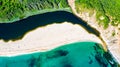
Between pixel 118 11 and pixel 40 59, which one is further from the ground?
pixel 118 11

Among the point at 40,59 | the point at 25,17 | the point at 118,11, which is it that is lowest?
the point at 40,59

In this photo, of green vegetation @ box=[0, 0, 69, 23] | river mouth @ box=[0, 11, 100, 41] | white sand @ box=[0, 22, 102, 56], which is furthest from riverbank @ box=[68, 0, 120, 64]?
green vegetation @ box=[0, 0, 69, 23]

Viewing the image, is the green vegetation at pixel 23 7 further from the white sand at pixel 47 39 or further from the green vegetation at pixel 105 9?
the green vegetation at pixel 105 9

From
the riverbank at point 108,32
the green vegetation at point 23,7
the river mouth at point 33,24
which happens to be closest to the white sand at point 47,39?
the river mouth at point 33,24

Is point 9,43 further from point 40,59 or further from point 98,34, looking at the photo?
point 98,34

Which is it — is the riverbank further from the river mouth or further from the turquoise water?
the turquoise water

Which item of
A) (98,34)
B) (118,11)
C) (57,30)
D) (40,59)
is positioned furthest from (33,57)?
(118,11)
